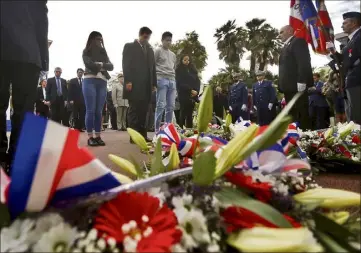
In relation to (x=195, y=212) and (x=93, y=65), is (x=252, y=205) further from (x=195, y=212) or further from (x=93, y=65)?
(x=93, y=65)

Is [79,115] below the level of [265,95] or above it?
below

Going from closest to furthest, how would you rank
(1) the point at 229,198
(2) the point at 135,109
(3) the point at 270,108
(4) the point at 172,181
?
(1) the point at 229,198, (4) the point at 172,181, (2) the point at 135,109, (3) the point at 270,108

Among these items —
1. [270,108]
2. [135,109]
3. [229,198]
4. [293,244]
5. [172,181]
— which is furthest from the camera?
[270,108]

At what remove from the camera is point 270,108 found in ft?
30.1

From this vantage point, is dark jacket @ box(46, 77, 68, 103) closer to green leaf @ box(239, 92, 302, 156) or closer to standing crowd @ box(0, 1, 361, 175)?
→ standing crowd @ box(0, 1, 361, 175)

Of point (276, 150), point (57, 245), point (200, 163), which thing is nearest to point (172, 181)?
point (200, 163)

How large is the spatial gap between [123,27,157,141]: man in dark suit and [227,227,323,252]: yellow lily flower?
453 cm

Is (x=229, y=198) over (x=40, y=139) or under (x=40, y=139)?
under

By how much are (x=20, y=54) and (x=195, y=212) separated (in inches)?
88.6

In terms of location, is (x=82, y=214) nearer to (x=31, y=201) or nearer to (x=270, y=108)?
(x=31, y=201)

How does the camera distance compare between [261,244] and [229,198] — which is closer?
Answer: [261,244]

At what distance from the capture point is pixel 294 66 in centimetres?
514

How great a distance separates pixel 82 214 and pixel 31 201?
0.28 feet

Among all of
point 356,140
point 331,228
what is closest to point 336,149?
Answer: point 356,140
